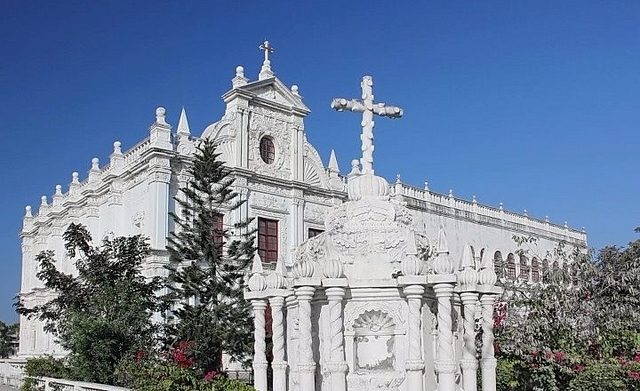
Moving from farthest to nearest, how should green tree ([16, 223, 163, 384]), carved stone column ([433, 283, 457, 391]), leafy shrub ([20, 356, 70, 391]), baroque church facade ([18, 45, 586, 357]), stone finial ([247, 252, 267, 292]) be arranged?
baroque church facade ([18, 45, 586, 357]), leafy shrub ([20, 356, 70, 391]), green tree ([16, 223, 163, 384]), stone finial ([247, 252, 267, 292]), carved stone column ([433, 283, 457, 391])

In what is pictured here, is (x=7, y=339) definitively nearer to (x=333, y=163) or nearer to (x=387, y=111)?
(x=333, y=163)

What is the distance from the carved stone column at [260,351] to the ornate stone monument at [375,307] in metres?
0.01

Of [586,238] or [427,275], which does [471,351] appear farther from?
[586,238]

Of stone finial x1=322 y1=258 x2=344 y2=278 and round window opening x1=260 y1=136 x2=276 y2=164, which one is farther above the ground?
round window opening x1=260 y1=136 x2=276 y2=164

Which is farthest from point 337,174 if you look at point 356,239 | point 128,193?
point 356,239

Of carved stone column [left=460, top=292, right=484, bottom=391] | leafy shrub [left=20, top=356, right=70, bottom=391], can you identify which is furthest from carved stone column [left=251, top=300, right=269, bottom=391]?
leafy shrub [left=20, top=356, right=70, bottom=391]

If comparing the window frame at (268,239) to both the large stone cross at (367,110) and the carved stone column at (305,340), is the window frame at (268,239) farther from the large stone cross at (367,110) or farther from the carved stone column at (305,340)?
the carved stone column at (305,340)

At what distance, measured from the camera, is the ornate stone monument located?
8320mm

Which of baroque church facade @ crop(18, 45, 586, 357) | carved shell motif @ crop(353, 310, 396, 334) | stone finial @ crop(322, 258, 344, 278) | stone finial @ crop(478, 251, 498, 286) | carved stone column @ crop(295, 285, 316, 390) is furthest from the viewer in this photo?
baroque church facade @ crop(18, 45, 586, 357)

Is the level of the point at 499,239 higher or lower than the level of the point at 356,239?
higher

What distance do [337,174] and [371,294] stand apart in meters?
20.3

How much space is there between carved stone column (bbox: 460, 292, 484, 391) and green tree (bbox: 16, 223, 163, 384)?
888 centimetres

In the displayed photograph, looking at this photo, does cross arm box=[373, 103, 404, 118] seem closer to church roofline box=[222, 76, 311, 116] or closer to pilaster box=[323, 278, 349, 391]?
pilaster box=[323, 278, 349, 391]

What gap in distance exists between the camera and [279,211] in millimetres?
26078
